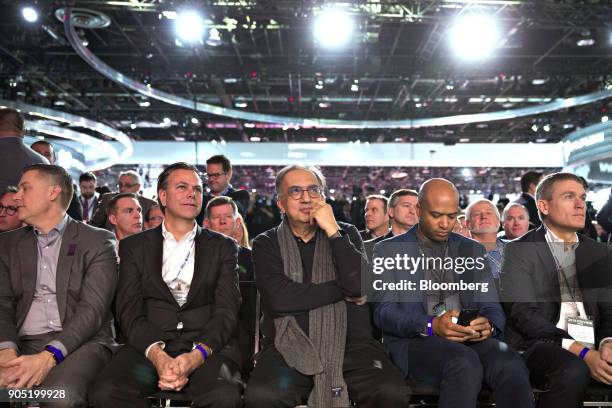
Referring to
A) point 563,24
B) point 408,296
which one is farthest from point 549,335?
point 563,24

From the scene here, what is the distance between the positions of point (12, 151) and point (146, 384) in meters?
2.10

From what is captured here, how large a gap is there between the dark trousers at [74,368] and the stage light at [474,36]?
27.1 ft

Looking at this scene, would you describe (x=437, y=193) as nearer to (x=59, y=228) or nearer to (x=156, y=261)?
(x=156, y=261)

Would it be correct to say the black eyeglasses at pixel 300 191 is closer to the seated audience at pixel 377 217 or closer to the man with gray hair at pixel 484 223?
the man with gray hair at pixel 484 223

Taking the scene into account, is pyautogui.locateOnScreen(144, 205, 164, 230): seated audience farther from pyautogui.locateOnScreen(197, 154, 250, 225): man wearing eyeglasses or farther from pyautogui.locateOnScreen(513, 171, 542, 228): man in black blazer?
pyautogui.locateOnScreen(513, 171, 542, 228): man in black blazer

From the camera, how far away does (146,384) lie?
2.66 meters

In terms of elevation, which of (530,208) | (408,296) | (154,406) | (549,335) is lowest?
(154,406)

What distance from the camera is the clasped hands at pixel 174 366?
8.53 feet

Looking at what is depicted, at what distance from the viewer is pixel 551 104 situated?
1439 centimetres

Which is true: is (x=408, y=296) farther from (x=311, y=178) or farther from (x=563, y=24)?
(x=563, y=24)

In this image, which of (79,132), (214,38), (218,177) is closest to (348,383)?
(218,177)

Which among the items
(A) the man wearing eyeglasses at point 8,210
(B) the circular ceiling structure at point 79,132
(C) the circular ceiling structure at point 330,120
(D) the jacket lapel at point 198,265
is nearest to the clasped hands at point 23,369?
(D) the jacket lapel at point 198,265

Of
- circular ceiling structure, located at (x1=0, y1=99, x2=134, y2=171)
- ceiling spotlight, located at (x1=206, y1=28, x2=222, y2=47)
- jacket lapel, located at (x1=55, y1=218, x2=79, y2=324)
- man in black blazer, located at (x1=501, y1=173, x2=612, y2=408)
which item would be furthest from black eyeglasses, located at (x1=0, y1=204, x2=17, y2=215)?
ceiling spotlight, located at (x1=206, y1=28, x2=222, y2=47)

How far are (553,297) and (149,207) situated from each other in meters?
Result: 3.48
